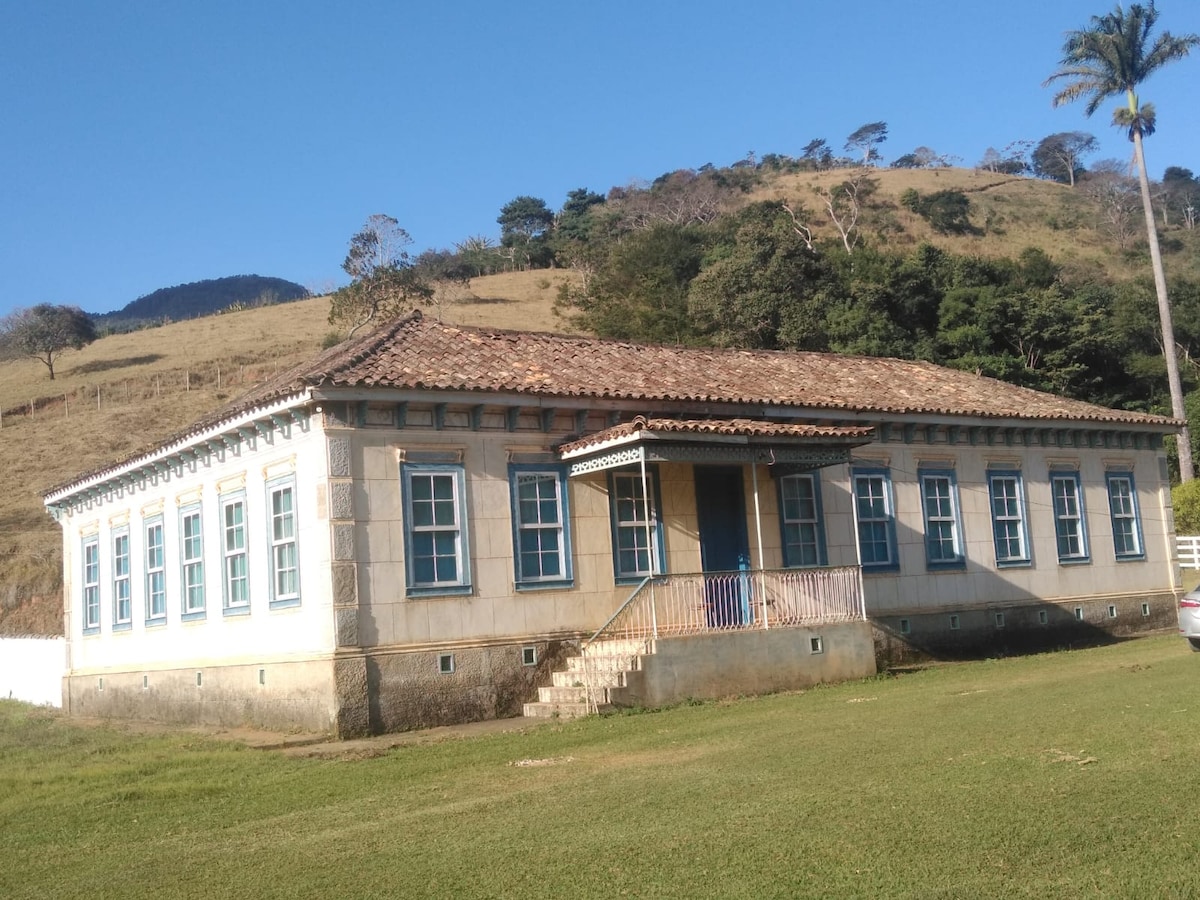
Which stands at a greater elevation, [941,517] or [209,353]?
[209,353]

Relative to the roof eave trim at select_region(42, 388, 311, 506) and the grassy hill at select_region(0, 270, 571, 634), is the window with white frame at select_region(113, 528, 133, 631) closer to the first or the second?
the roof eave trim at select_region(42, 388, 311, 506)

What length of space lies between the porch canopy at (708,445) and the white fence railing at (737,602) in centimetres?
45

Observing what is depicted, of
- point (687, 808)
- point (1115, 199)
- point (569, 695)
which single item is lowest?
point (687, 808)

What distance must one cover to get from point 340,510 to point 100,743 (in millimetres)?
4668

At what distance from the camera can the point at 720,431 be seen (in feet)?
56.4

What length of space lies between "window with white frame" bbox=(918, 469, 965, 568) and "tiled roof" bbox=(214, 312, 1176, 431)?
1213mm

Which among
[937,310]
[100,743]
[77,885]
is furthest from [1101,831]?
[937,310]

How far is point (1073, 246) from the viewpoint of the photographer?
83.6 metres

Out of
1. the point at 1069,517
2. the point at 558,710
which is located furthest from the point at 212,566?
the point at 1069,517

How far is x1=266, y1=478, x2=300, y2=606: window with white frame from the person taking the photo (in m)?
17.1

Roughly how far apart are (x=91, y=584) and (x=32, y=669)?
3783mm

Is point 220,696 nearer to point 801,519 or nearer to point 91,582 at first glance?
point 91,582

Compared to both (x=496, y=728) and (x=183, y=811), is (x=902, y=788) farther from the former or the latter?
(x=496, y=728)

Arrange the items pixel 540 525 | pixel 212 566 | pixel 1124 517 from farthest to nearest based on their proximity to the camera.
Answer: pixel 1124 517 → pixel 212 566 → pixel 540 525
